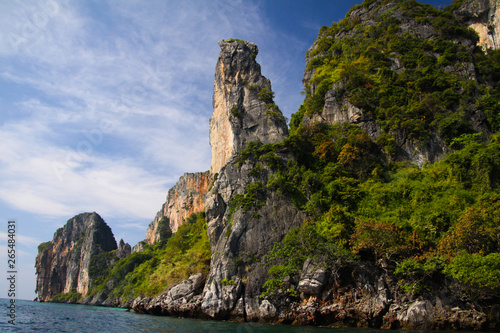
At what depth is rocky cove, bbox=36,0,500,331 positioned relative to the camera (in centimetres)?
2225

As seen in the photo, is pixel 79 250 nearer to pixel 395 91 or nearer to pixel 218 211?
pixel 218 211

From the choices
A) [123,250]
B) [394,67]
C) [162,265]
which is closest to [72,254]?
[123,250]

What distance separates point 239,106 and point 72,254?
77888 mm

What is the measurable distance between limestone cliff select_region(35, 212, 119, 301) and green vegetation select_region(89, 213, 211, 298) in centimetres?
576

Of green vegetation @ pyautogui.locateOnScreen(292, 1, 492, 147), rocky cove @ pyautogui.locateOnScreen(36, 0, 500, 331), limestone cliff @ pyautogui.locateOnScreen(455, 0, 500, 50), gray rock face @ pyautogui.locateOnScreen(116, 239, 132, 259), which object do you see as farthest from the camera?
gray rock face @ pyautogui.locateOnScreen(116, 239, 132, 259)

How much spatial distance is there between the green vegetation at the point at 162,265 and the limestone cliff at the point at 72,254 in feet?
18.9

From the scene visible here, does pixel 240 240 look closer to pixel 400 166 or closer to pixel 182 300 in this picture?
pixel 182 300

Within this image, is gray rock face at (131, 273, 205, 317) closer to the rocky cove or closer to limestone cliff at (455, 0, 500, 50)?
the rocky cove

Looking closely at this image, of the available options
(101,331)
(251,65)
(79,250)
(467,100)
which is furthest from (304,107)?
(79,250)

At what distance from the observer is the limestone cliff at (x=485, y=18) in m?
48.3

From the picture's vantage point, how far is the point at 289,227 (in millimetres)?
31016

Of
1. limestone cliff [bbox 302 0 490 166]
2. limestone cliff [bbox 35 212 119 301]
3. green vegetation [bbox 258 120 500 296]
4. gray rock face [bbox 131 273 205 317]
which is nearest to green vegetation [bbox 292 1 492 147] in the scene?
limestone cliff [bbox 302 0 490 166]

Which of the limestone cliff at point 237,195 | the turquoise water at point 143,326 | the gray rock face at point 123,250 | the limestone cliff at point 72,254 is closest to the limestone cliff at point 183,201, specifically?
the gray rock face at point 123,250

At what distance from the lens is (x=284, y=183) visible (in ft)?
110
